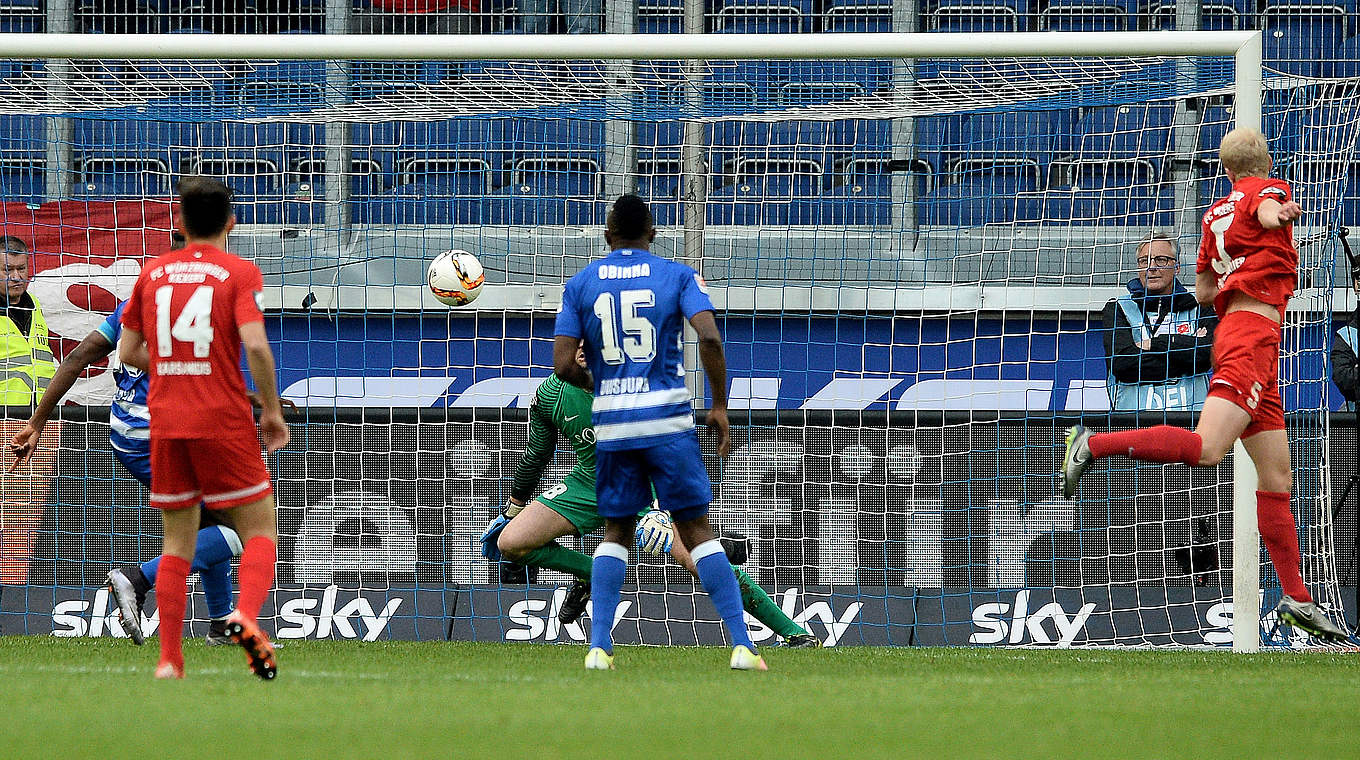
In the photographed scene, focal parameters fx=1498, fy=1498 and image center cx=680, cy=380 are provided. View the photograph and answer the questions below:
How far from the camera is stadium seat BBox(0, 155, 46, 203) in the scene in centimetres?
925

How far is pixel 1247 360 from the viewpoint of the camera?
5.92 meters

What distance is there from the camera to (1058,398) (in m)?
9.75

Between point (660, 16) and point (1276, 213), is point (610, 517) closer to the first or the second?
point (1276, 213)

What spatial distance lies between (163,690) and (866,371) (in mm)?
6308

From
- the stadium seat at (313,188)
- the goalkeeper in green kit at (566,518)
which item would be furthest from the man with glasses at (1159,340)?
the stadium seat at (313,188)

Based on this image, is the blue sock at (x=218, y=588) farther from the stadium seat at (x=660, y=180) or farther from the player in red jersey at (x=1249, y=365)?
the player in red jersey at (x=1249, y=365)

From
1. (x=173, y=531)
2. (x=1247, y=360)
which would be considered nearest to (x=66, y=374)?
(x=173, y=531)

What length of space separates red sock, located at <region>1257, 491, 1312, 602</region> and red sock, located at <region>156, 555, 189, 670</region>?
4289mm

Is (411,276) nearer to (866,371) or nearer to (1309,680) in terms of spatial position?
(866,371)

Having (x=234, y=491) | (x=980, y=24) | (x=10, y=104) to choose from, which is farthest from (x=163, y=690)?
(x=980, y=24)

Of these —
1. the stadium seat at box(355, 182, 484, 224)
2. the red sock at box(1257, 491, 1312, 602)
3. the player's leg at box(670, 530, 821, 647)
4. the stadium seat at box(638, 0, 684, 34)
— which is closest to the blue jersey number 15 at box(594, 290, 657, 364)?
the player's leg at box(670, 530, 821, 647)

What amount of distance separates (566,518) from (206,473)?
268 centimetres

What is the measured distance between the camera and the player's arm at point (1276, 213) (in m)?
5.75

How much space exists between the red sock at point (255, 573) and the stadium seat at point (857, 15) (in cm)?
795
